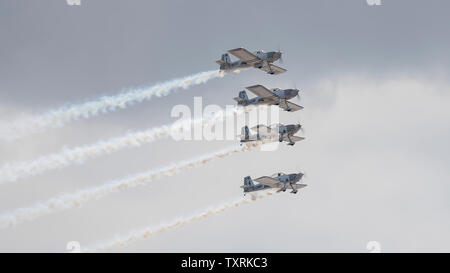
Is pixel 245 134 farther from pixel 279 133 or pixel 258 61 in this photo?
pixel 258 61

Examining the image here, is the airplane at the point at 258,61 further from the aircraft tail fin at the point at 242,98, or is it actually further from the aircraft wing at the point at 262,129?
the aircraft wing at the point at 262,129

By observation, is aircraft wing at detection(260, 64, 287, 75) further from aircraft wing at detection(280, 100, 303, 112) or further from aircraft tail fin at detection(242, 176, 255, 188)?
aircraft tail fin at detection(242, 176, 255, 188)

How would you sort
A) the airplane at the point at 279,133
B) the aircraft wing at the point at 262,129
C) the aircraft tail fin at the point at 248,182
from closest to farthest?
the aircraft wing at the point at 262,129, the airplane at the point at 279,133, the aircraft tail fin at the point at 248,182

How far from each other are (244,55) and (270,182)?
21.2 metres

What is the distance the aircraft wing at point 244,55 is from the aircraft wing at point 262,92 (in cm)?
390

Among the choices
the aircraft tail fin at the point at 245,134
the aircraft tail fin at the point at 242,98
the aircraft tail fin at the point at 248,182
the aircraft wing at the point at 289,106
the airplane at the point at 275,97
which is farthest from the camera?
the aircraft tail fin at the point at 248,182

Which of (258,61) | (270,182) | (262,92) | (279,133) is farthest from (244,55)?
(270,182)

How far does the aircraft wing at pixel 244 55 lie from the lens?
12938 centimetres

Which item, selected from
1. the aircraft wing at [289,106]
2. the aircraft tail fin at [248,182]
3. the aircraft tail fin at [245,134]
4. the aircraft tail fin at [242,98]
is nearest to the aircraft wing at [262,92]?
the aircraft wing at [289,106]
